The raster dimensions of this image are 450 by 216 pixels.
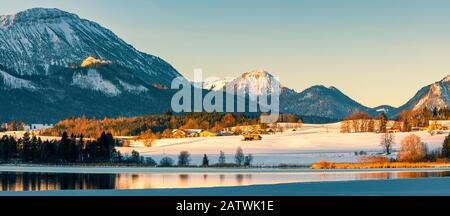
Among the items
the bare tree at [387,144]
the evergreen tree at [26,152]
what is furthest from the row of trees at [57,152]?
the bare tree at [387,144]

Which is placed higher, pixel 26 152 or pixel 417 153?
pixel 26 152

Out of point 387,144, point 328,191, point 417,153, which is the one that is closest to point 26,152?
point 417,153

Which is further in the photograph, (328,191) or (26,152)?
(26,152)

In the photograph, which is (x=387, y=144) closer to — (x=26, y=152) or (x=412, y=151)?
(x=412, y=151)

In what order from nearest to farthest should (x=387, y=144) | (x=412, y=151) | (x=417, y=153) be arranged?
(x=417, y=153) < (x=412, y=151) < (x=387, y=144)

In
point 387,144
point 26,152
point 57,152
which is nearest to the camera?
point 57,152

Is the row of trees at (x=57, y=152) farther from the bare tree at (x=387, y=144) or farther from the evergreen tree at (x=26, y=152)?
the bare tree at (x=387, y=144)

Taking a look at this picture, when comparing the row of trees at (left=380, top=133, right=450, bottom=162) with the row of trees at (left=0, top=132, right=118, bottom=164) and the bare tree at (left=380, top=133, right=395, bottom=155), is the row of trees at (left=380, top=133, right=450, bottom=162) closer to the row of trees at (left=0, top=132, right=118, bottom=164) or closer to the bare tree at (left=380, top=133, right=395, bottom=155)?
the bare tree at (left=380, top=133, right=395, bottom=155)

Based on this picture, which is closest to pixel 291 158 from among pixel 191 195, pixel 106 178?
pixel 106 178

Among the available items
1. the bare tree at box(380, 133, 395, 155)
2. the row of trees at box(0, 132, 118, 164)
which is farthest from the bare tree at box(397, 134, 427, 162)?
the row of trees at box(0, 132, 118, 164)

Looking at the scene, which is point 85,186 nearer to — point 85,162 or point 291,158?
point 85,162

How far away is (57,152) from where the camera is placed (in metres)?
148

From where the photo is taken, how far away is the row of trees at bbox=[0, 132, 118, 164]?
485 ft
